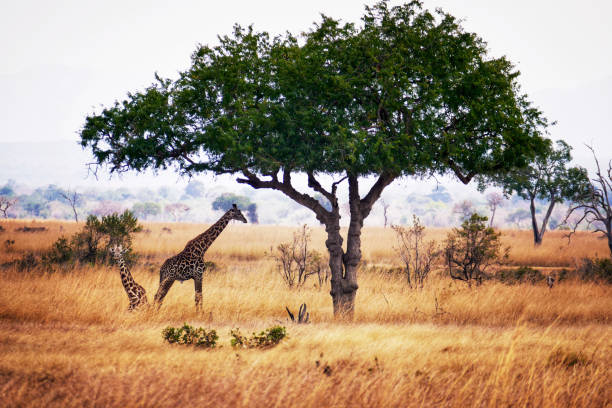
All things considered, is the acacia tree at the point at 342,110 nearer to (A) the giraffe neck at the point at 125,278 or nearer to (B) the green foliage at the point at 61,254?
(A) the giraffe neck at the point at 125,278

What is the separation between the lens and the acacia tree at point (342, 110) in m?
11.0

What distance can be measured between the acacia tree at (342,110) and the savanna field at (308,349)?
2699mm

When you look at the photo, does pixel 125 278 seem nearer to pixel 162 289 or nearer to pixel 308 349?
pixel 162 289

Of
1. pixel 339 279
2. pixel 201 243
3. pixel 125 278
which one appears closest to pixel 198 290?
pixel 201 243

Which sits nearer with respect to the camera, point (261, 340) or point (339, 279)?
point (261, 340)

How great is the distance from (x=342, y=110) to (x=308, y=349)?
5.25 metres

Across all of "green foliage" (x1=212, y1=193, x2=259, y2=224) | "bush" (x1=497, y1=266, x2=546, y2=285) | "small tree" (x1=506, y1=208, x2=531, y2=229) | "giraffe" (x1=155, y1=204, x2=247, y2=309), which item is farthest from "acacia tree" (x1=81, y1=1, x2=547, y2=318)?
"small tree" (x1=506, y1=208, x2=531, y2=229)

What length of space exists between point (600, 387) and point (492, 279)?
11.3 metres

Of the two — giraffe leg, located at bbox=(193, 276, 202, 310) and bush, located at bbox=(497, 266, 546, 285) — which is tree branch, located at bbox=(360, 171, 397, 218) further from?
bush, located at bbox=(497, 266, 546, 285)

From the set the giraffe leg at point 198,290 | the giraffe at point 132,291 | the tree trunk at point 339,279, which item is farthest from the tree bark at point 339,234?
the giraffe at point 132,291

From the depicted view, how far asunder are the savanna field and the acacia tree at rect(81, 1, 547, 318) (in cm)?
270

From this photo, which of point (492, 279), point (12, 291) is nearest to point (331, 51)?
point (12, 291)

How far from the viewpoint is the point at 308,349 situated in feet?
27.9

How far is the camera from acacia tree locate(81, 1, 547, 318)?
11.0m
